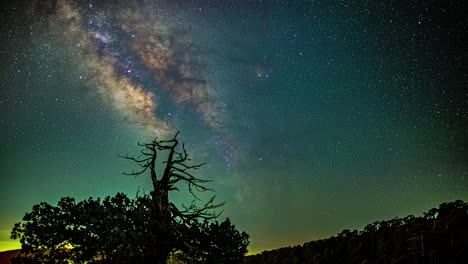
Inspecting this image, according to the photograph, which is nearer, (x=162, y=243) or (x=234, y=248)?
(x=162, y=243)

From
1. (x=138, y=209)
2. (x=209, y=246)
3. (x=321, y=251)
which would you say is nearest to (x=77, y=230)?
(x=138, y=209)

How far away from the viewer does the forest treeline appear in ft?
36.8

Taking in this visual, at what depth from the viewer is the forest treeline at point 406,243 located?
36.8 ft

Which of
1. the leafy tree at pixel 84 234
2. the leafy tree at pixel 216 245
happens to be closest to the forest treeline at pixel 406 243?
the leafy tree at pixel 216 245

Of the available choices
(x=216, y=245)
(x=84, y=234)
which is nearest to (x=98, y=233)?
(x=84, y=234)

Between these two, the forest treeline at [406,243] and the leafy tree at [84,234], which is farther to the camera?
the forest treeline at [406,243]

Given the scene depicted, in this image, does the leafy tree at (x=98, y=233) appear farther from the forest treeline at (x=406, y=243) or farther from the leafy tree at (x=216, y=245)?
the forest treeline at (x=406, y=243)

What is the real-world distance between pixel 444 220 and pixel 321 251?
293 inches

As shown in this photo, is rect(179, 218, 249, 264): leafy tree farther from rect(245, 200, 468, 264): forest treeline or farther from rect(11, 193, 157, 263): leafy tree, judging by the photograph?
rect(245, 200, 468, 264): forest treeline

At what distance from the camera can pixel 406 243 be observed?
13852 mm

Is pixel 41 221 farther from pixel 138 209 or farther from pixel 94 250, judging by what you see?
pixel 138 209

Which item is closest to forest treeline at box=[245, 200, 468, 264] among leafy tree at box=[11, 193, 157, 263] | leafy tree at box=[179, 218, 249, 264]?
leafy tree at box=[179, 218, 249, 264]

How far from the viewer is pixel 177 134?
13789mm

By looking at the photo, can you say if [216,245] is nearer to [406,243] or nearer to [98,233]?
[98,233]
